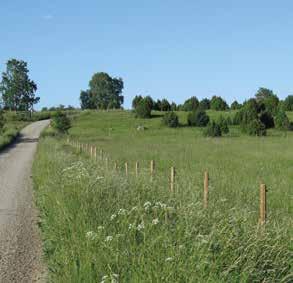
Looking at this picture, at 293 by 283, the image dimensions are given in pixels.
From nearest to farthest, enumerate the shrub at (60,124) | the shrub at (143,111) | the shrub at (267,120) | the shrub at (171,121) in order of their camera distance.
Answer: the shrub at (60,124)
the shrub at (267,120)
the shrub at (171,121)
the shrub at (143,111)

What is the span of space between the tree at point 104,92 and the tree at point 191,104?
47041mm

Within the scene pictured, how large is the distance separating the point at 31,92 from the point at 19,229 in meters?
135

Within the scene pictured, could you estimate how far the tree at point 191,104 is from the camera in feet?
441

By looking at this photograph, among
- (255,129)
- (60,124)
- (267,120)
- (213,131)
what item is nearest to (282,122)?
(267,120)

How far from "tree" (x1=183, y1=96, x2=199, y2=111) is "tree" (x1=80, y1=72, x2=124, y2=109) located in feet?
154

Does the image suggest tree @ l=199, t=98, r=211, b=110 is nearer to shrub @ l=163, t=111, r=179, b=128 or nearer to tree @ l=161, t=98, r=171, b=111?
tree @ l=161, t=98, r=171, b=111

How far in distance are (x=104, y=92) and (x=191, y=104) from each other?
53.1m

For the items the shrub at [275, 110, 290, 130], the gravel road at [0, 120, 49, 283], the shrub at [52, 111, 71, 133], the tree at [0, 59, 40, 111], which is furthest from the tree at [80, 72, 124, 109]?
the gravel road at [0, 120, 49, 283]

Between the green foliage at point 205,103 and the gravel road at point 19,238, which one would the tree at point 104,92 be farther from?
the gravel road at point 19,238

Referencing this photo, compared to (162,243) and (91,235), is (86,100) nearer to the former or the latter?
(91,235)

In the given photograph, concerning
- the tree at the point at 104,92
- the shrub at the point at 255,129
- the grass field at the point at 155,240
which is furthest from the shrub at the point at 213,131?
the tree at the point at 104,92

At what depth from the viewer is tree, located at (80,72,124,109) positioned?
183 metres

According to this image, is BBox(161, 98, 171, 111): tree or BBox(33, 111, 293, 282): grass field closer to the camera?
BBox(33, 111, 293, 282): grass field

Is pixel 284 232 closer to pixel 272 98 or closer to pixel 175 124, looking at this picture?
pixel 175 124
